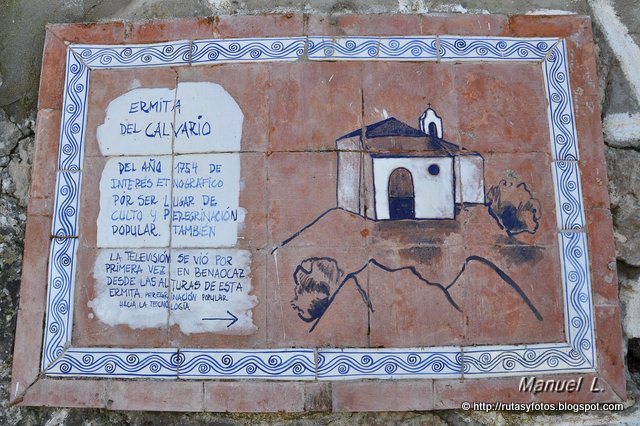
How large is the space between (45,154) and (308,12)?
2.08 m

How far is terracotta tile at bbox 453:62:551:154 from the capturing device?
3627 mm

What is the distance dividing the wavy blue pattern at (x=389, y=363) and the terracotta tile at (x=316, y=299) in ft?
0.25

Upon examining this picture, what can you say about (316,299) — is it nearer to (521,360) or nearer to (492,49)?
(521,360)

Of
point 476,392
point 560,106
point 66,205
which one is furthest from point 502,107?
point 66,205

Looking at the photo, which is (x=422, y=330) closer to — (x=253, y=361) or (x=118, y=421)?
(x=253, y=361)

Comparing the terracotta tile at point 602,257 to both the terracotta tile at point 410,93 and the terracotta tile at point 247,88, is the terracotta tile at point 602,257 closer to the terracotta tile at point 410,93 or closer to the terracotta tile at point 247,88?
the terracotta tile at point 410,93

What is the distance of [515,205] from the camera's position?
11.7ft

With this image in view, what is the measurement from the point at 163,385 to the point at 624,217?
3.26m

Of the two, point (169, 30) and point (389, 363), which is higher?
point (169, 30)

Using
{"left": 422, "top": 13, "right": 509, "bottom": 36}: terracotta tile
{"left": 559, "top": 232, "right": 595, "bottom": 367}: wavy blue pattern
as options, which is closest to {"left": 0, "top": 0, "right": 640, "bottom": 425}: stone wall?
{"left": 422, "top": 13, "right": 509, "bottom": 36}: terracotta tile

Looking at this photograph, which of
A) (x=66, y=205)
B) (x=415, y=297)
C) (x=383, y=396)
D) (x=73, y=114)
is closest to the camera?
(x=383, y=396)

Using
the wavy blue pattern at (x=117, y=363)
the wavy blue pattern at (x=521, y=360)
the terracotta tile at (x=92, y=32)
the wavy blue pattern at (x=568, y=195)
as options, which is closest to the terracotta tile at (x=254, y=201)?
the wavy blue pattern at (x=117, y=363)

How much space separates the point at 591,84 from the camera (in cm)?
370

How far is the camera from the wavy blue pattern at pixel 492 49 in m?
3.72
